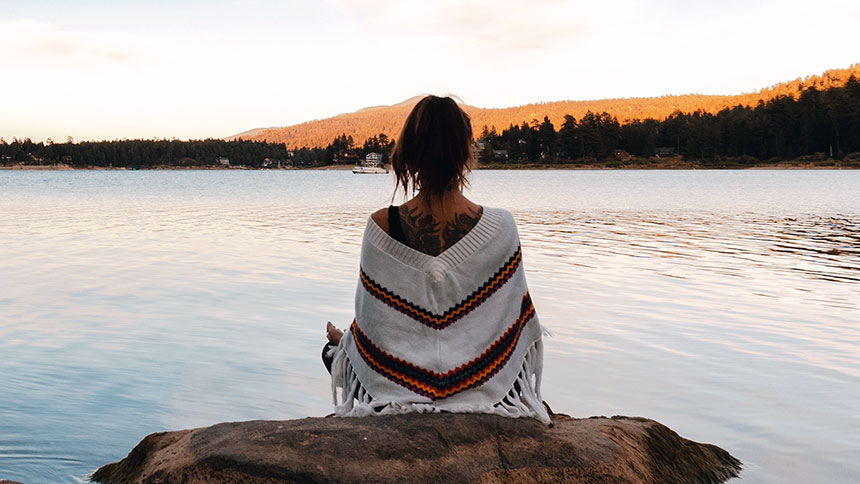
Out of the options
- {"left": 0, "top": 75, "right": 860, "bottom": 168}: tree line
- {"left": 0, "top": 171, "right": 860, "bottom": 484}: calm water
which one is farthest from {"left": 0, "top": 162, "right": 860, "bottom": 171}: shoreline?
{"left": 0, "top": 171, "right": 860, "bottom": 484}: calm water

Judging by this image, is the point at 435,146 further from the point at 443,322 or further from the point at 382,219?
the point at 443,322

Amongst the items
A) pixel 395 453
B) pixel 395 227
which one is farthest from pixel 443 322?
pixel 395 453

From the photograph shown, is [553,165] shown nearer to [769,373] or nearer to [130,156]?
[130,156]

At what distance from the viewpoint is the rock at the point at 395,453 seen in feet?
10.2

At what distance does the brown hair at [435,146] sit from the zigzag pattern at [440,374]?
2.43 feet

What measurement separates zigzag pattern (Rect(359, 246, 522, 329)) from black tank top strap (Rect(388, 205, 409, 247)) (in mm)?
245

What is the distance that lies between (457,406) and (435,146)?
1.23 meters

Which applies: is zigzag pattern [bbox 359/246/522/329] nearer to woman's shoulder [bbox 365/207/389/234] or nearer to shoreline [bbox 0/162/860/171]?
woman's shoulder [bbox 365/207/389/234]

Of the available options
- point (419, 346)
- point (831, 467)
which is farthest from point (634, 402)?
point (419, 346)

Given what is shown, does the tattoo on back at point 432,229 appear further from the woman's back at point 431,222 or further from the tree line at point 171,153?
the tree line at point 171,153

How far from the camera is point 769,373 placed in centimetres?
789

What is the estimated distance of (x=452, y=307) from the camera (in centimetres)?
355

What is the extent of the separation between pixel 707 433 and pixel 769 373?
202cm

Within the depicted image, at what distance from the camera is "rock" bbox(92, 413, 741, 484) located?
3.10 m
